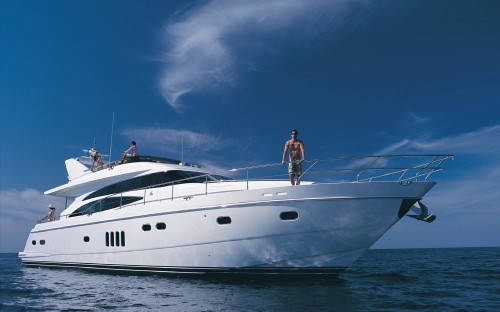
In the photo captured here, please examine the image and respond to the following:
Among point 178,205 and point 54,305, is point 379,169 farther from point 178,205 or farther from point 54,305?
point 54,305

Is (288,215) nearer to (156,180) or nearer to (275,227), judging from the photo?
(275,227)

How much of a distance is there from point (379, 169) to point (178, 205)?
5211 millimetres

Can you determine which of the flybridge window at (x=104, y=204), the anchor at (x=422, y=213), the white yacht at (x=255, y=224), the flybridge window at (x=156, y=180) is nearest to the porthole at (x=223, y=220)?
the white yacht at (x=255, y=224)

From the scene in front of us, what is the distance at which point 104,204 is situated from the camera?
38.4ft

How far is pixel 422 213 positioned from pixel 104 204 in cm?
977

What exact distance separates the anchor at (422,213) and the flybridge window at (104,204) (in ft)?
25.7

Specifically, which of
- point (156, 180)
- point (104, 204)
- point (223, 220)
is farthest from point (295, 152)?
point (104, 204)

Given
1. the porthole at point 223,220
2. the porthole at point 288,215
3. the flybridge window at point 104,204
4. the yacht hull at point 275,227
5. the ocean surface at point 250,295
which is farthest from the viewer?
the flybridge window at point 104,204

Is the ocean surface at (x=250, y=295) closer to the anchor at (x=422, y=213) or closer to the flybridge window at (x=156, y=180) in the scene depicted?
the anchor at (x=422, y=213)

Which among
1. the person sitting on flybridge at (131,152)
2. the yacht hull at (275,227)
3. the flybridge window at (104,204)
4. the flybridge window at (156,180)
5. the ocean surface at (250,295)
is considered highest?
the person sitting on flybridge at (131,152)

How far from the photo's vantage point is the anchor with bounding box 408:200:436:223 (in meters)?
8.18

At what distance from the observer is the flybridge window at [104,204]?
11016mm

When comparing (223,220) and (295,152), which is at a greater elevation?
(295,152)

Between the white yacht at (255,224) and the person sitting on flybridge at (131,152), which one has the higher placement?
the person sitting on flybridge at (131,152)
